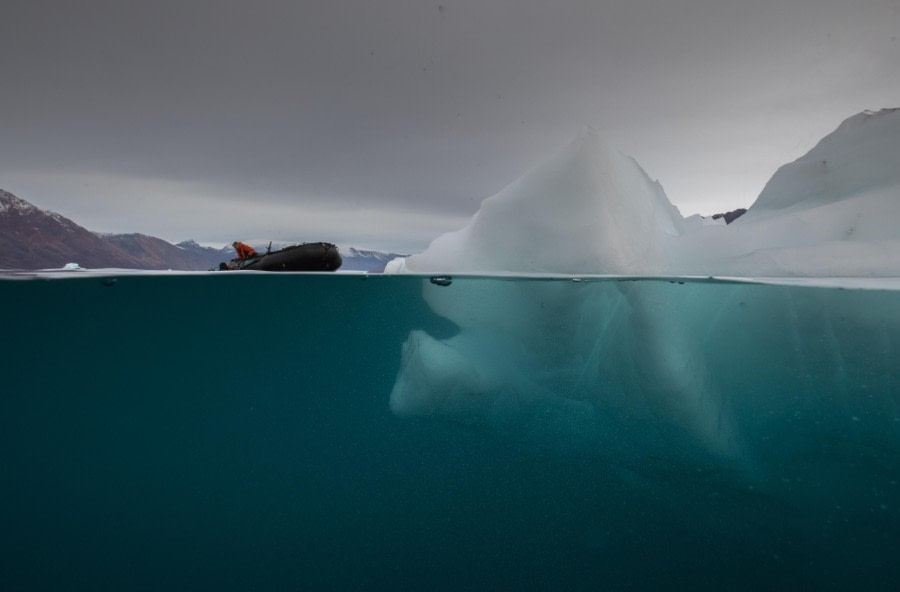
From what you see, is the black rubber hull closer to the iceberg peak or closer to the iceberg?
the iceberg

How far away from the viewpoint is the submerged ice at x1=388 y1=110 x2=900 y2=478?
7.34 metres

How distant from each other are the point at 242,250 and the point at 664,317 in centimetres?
1277

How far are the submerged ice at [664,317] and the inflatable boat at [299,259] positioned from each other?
2.04 metres

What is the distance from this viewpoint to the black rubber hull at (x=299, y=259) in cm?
1023

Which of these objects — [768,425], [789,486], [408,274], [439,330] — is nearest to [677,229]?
[408,274]

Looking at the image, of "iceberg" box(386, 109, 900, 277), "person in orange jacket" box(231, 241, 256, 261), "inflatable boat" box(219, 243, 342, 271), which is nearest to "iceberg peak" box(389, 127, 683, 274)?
"iceberg" box(386, 109, 900, 277)

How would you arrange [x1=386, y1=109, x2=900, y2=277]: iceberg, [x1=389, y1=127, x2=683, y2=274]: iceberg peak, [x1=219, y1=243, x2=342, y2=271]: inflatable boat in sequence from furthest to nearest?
[x1=219, y1=243, x2=342, y2=271]: inflatable boat
[x1=389, y1=127, x2=683, y2=274]: iceberg peak
[x1=386, y1=109, x2=900, y2=277]: iceberg

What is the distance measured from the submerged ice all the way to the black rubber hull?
208cm

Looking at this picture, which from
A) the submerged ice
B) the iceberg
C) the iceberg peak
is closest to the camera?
the iceberg

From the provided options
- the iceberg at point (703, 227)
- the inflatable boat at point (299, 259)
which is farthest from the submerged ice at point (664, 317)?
the inflatable boat at point (299, 259)

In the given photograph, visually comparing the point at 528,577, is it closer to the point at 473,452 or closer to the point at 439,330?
the point at 473,452

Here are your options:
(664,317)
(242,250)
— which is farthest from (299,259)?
(664,317)

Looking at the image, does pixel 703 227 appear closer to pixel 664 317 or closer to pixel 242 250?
pixel 664 317

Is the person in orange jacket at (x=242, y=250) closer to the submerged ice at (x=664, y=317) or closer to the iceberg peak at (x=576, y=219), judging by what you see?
the submerged ice at (x=664, y=317)
